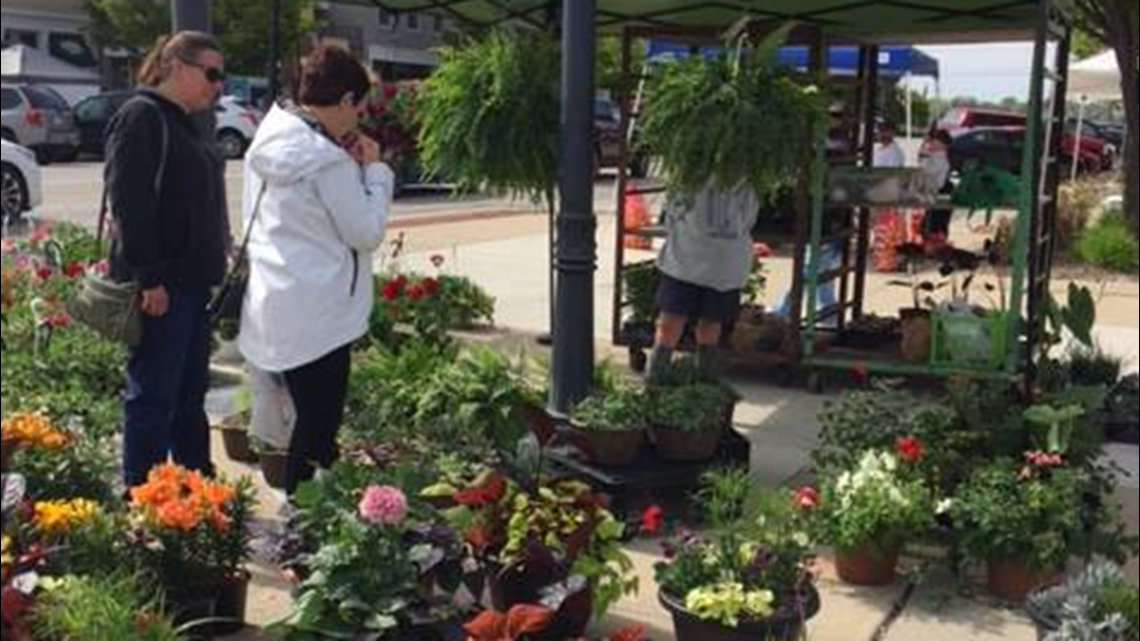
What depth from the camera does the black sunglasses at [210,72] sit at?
4.41 metres

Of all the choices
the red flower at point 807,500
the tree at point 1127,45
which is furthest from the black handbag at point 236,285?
the tree at point 1127,45

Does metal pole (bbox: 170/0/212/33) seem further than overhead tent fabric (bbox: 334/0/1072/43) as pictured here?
No

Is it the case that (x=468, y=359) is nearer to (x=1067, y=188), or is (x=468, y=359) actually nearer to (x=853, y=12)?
(x=853, y=12)

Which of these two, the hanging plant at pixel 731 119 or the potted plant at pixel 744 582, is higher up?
the hanging plant at pixel 731 119

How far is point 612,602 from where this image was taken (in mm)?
4055

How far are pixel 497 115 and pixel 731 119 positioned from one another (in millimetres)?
1358

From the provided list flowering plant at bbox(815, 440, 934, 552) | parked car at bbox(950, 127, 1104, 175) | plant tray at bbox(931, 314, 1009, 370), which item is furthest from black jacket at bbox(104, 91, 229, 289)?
parked car at bbox(950, 127, 1104, 175)

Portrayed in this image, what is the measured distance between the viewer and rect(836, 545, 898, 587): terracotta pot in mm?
4574

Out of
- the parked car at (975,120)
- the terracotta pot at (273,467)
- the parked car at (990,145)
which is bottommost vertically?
the terracotta pot at (273,467)

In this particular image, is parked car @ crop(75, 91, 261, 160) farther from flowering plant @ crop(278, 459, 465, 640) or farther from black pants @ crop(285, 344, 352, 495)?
flowering plant @ crop(278, 459, 465, 640)

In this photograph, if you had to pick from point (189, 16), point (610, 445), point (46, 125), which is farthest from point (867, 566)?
point (46, 125)

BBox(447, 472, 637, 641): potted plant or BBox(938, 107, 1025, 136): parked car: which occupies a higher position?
BBox(938, 107, 1025, 136): parked car

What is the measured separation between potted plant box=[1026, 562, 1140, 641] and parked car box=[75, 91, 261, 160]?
23.1 metres

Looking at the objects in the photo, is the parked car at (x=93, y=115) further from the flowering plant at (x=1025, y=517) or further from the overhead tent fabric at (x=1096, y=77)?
the flowering plant at (x=1025, y=517)
